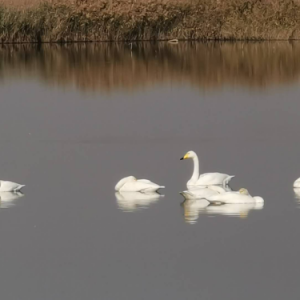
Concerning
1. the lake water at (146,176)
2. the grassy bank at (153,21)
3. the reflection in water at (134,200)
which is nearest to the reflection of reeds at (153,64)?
the lake water at (146,176)

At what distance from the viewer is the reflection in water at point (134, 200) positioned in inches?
436

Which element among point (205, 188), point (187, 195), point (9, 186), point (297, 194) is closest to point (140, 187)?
point (187, 195)

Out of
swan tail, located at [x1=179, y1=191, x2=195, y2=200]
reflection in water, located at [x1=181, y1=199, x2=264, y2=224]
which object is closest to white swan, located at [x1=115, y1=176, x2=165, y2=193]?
swan tail, located at [x1=179, y1=191, x2=195, y2=200]

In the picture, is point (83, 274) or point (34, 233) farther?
point (34, 233)

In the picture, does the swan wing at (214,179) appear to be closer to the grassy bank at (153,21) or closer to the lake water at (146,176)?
the lake water at (146,176)

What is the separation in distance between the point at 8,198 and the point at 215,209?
2.16 m

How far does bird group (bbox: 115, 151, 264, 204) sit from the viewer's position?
1112 cm

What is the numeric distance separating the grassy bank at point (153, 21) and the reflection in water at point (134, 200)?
20839 millimetres

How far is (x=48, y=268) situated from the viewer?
28.7 ft

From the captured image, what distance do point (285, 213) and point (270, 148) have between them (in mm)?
4229

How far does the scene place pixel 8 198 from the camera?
37.9ft

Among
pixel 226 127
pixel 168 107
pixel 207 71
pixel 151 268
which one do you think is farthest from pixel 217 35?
pixel 151 268

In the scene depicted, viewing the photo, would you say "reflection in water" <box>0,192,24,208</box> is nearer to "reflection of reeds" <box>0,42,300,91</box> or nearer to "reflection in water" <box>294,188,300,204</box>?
"reflection in water" <box>294,188,300,204</box>

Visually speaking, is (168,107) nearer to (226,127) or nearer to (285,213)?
(226,127)
